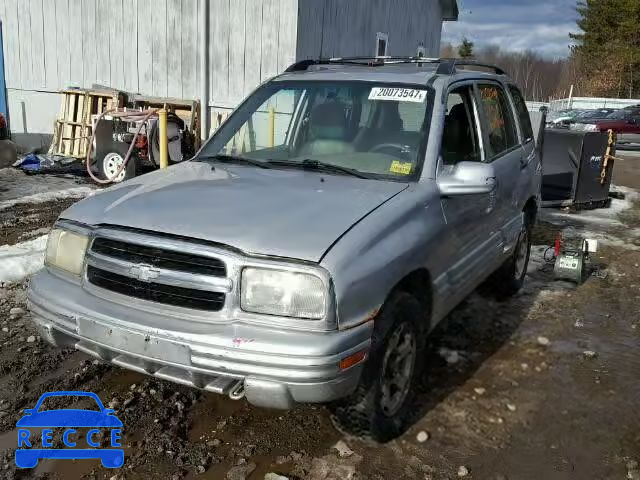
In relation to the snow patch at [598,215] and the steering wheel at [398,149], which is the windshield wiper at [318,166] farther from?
the snow patch at [598,215]

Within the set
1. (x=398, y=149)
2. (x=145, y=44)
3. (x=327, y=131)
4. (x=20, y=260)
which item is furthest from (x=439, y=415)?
(x=145, y=44)

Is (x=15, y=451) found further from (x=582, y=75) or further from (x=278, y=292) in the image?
(x=582, y=75)

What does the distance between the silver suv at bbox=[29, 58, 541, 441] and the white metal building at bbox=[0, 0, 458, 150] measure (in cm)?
733

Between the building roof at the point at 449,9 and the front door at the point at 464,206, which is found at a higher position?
the building roof at the point at 449,9

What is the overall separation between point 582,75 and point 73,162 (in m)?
50.1

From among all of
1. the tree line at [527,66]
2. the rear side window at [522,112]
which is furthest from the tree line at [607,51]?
the rear side window at [522,112]

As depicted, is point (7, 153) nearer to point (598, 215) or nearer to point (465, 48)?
point (598, 215)

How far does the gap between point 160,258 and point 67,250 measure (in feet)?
2.14

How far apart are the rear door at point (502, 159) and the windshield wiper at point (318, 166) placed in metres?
1.24

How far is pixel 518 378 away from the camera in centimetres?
389

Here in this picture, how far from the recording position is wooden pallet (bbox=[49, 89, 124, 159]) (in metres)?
11.9

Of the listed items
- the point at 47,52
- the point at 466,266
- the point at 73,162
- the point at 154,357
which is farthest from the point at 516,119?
the point at 47,52

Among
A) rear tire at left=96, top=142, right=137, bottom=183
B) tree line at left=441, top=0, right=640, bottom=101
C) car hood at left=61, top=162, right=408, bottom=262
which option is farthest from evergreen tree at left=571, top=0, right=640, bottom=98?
car hood at left=61, top=162, right=408, bottom=262

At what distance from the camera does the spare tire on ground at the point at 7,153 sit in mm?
10637
